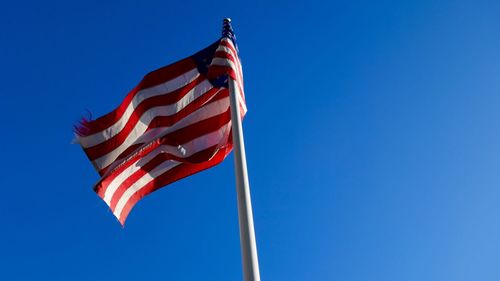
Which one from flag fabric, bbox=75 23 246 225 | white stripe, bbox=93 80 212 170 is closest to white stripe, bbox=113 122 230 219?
flag fabric, bbox=75 23 246 225

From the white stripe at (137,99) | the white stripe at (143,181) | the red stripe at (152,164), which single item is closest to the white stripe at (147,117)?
the white stripe at (137,99)

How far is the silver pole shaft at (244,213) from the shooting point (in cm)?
761

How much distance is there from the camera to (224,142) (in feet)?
39.1

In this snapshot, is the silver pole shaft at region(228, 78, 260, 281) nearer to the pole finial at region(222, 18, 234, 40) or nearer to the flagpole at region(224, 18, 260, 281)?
the flagpole at region(224, 18, 260, 281)

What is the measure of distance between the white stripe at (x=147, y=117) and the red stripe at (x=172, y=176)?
92cm

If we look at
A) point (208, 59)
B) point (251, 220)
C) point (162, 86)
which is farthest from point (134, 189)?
point (251, 220)

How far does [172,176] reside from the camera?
40.0 feet

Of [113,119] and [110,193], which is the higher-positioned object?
[113,119]

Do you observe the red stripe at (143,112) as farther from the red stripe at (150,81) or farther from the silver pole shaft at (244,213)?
the silver pole shaft at (244,213)

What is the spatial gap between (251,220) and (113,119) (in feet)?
17.9

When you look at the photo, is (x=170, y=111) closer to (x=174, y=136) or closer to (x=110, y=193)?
(x=174, y=136)

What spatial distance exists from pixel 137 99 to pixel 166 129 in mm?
1078

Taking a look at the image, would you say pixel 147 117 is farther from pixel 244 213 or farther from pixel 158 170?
pixel 244 213

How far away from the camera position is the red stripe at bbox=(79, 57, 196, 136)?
12.4 meters
